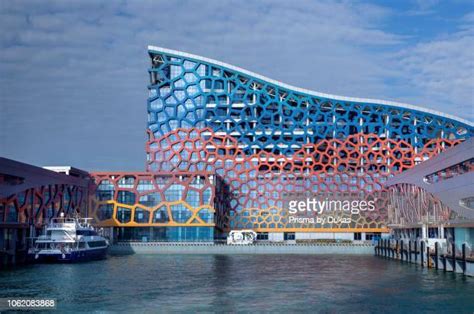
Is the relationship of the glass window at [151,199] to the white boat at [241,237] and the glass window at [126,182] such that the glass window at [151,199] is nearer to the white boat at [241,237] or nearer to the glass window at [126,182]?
the glass window at [126,182]

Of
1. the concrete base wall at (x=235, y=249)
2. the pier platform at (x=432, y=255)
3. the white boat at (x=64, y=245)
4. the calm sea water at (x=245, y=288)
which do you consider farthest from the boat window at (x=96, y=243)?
the pier platform at (x=432, y=255)

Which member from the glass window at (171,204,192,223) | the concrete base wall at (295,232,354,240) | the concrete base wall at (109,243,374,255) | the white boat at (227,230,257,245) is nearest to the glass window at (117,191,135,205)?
the glass window at (171,204,192,223)

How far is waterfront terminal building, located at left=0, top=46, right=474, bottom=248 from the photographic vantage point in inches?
3740

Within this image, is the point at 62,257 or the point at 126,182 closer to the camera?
the point at 62,257

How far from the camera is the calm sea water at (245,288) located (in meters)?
31.3

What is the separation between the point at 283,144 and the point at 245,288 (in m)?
59.8

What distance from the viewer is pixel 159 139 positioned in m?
98.1

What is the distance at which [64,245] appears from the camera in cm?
5909

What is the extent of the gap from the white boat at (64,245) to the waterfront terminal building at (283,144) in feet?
102

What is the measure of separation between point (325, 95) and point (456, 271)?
54675mm

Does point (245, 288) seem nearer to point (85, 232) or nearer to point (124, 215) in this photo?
point (85, 232)

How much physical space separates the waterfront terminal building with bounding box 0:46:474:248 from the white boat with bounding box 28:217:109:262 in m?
31.1

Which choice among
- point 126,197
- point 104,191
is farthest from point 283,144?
point 104,191

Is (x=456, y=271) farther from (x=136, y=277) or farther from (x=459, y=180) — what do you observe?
(x=136, y=277)
